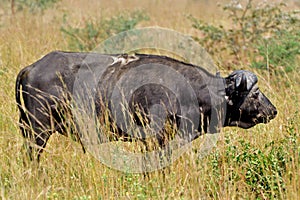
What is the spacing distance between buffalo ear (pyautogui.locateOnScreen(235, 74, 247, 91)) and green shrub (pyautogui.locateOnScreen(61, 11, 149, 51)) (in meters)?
5.72

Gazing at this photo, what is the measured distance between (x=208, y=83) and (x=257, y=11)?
5441 millimetres

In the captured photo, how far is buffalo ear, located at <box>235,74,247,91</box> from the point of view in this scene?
16.9 ft

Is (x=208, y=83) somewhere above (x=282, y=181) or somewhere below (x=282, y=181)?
above

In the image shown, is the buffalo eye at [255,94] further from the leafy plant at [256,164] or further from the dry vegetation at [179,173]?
the leafy plant at [256,164]

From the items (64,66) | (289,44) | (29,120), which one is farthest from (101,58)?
(289,44)

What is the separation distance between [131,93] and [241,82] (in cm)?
114

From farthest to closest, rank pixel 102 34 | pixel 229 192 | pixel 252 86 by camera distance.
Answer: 1. pixel 102 34
2. pixel 252 86
3. pixel 229 192

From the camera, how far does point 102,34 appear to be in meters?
11.2

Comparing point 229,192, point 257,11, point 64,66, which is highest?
point 257,11

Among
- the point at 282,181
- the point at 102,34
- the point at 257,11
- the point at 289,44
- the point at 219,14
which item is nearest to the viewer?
the point at 282,181

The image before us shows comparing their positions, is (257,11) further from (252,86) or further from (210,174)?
(210,174)

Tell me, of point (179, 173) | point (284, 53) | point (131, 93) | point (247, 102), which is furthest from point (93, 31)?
point (179, 173)

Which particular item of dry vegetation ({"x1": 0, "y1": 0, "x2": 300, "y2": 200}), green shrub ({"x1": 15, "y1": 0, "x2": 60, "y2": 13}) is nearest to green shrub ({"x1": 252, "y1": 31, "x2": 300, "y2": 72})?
dry vegetation ({"x1": 0, "y1": 0, "x2": 300, "y2": 200})

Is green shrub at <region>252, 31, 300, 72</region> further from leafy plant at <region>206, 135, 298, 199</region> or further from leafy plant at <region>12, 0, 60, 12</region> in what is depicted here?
leafy plant at <region>12, 0, 60, 12</region>
